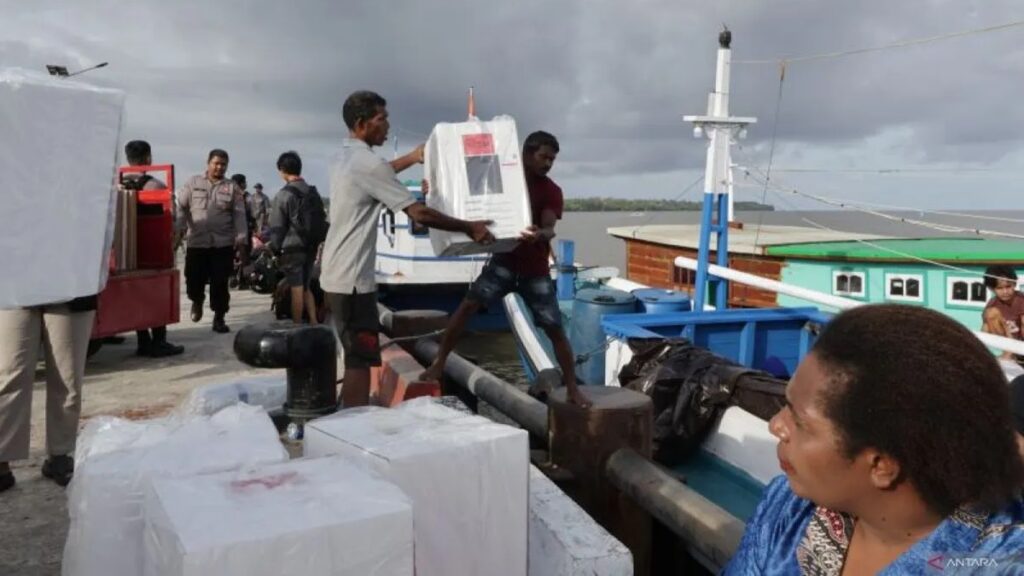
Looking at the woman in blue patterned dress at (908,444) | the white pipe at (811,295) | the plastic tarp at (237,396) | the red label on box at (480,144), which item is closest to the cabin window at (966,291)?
the white pipe at (811,295)

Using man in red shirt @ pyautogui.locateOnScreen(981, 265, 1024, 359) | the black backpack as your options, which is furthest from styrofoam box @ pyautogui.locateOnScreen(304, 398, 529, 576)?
man in red shirt @ pyautogui.locateOnScreen(981, 265, 1024, 359)

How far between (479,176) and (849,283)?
10.3m

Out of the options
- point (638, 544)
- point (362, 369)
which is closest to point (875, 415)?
point (638, 544)

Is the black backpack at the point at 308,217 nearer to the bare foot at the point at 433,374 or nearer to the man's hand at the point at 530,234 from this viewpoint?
the bare foot at the point at 433,374

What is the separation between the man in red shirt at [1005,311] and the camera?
769cm

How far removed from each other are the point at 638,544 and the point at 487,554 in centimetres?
166

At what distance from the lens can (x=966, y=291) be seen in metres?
10.8

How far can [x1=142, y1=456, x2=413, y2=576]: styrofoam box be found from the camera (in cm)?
142

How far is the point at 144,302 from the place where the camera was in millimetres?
6902

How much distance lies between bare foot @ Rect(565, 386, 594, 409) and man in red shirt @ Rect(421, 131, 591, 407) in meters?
0.76

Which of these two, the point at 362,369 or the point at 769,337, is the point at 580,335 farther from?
the point at 362,369

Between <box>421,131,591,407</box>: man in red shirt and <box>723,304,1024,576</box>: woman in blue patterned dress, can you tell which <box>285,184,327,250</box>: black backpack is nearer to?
Result: <box>421,131,591,407</box>: man in red shirt

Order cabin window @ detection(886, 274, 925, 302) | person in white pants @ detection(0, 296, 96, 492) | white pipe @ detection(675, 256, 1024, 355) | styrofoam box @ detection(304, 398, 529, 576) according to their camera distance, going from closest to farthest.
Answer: styrofoam box @ detection(304, 398, 529, 576) < person in white pants @ detection(0, 296, 96, 492) < white pipe @ detection(675, 256, 1024, 355) < cabin window @ detection(886, 274, 925, 302)

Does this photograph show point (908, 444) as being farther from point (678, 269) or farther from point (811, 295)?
point (678, 269)
